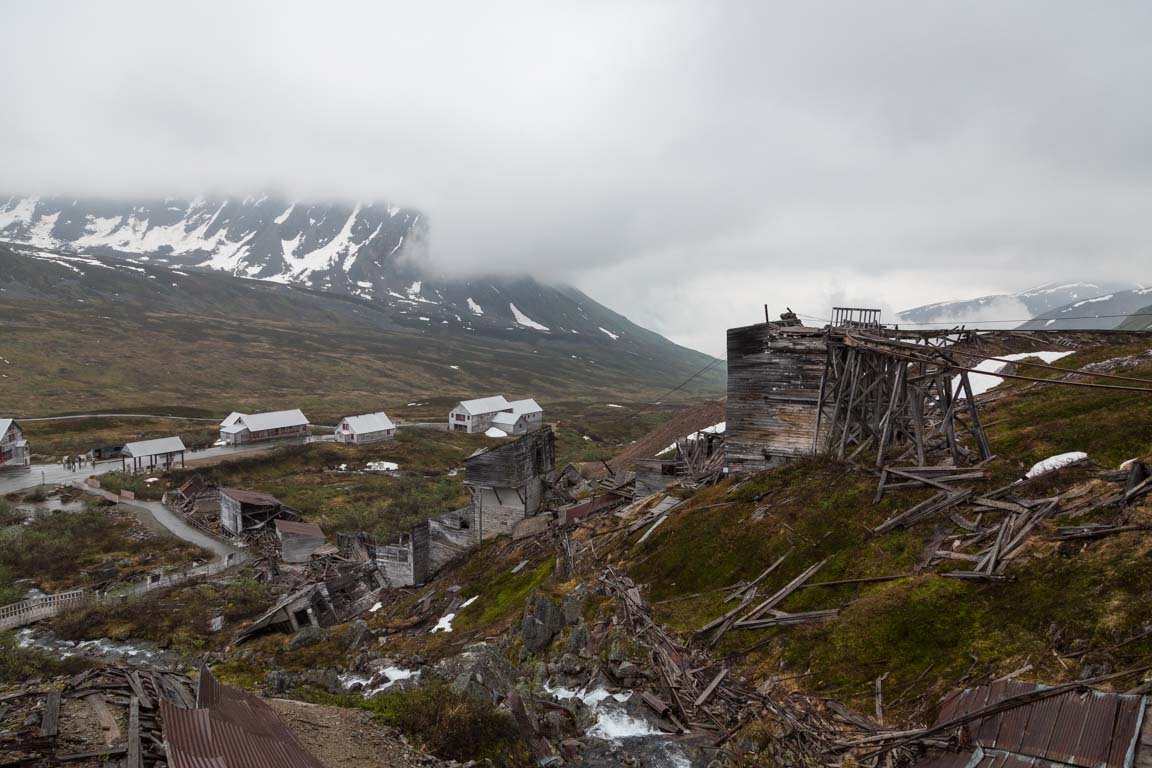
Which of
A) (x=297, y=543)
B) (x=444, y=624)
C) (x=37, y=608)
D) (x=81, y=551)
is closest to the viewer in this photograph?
(x=444, y=624)

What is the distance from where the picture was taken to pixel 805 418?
26.7m

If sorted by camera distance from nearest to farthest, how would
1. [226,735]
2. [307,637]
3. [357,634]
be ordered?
[226,735] < [357,634] < [307,637]

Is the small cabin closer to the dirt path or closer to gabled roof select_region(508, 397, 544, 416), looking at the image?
gabled roof select_region(508, 397, 544, 416)

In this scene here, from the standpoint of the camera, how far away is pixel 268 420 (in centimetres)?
8881

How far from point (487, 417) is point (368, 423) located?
22.4 metres

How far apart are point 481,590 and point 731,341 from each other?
16443 millimetres

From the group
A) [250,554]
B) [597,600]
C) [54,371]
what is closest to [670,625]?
[597,600]

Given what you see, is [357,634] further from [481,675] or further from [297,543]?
[297,543]

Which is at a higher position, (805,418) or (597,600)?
(805,418)

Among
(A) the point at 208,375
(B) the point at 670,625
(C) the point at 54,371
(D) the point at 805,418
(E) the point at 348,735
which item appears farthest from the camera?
(A) the point at 208,375

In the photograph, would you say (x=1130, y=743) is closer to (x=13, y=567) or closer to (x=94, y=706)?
(x=94, y=706)

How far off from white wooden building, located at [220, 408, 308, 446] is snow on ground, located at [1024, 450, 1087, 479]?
301 feet

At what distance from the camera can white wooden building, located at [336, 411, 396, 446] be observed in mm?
87812

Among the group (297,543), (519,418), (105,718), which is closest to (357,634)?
(105,718)
